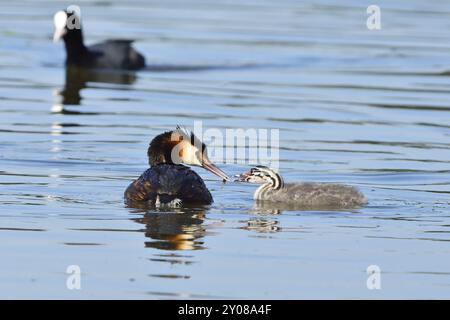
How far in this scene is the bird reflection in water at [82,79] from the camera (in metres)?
21.2

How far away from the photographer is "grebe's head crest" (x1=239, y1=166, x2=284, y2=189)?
13.6m

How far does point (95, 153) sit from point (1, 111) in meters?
3.50

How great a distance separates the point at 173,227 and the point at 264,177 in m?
1.83

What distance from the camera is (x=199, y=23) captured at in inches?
1173

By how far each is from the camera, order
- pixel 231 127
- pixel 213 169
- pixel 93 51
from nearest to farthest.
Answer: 1. pixel 213 169
2. pixel 231 127
3. pixel 93 51

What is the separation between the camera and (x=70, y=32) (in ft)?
81.7

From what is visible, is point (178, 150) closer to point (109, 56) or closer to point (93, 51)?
point (109, 56)

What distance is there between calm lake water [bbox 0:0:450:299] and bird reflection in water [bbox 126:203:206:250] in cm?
3

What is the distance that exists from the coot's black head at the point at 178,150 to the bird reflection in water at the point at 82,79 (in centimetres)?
696

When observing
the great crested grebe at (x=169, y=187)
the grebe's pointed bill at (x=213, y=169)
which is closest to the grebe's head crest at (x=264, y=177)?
the grebe's pointed bill at (x=213, y=169)

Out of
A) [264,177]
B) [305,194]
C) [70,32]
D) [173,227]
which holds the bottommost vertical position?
[173,227]

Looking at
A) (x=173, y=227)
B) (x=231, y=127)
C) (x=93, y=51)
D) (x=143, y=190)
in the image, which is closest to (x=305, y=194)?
(x=143, y=190)

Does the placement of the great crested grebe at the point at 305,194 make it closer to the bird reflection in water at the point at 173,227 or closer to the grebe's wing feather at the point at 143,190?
the bird reflection in water at the point at 173,227

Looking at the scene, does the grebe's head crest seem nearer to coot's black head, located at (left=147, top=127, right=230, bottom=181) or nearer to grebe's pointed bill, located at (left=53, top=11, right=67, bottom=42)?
coot's black head, located at (left=147, top=127, right=230, bottom=181)
